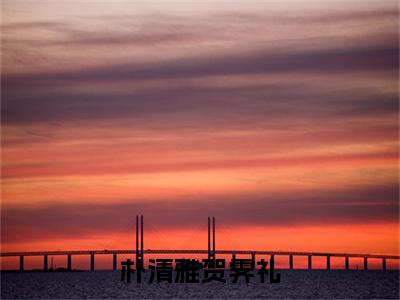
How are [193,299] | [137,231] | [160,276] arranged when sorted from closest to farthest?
[193,299], [160,276], [137,231]

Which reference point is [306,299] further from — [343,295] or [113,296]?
[113,296]

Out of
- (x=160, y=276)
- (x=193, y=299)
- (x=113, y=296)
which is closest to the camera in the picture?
(x=193, y=299)

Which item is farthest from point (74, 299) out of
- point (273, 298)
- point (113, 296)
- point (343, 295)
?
point (343, 295)

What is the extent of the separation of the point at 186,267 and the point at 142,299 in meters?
10.0

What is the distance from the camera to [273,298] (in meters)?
84.9


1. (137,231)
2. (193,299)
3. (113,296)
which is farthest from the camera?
(137,231)

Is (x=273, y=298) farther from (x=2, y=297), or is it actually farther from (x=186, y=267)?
(x=2, y=297)

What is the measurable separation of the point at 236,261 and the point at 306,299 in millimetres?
8535

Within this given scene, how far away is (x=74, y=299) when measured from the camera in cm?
8562

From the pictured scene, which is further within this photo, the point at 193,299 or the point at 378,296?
the point at 378,296

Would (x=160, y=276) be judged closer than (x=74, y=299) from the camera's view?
No

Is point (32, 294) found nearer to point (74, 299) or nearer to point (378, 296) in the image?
point (74, 299)

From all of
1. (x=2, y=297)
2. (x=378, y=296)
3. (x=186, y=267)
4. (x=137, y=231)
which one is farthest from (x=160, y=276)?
(x=137, y=231)

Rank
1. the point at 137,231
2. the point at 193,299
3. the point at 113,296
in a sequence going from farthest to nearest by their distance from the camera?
the point at 137,231 → the point at 113,296 → the point at 193,299
